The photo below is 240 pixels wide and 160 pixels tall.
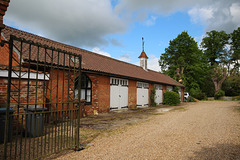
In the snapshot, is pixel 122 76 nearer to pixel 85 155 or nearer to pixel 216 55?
pixel 85 155

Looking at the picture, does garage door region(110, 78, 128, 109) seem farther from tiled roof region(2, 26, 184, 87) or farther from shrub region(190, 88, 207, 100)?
shrub region(190, 88, 207, 100)

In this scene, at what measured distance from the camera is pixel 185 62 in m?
32.2

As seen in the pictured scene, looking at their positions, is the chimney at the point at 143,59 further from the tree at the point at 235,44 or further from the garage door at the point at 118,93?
the tree at the point at 235,44

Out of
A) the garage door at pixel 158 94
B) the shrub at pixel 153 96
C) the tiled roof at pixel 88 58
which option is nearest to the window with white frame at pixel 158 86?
the garage door at pixel 158 94

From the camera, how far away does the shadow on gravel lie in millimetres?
3535

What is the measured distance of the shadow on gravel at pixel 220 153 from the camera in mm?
3535

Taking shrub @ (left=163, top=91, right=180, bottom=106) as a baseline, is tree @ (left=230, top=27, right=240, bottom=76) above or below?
above

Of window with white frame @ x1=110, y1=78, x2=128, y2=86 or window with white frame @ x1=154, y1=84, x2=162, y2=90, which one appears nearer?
window with white frame @ x1=110, y1=78, x2=128, y2=86

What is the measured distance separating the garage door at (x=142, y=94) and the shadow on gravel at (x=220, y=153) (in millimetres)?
11077

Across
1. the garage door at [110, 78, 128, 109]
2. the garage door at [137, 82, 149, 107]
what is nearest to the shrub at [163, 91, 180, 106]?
the garage door at [137, 82, 149, 107]

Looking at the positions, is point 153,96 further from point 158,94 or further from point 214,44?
point 214,44

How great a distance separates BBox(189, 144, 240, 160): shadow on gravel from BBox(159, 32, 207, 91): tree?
27.6 metres

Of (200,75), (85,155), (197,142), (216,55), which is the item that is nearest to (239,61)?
(216,55)

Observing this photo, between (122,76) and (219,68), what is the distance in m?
29.3
